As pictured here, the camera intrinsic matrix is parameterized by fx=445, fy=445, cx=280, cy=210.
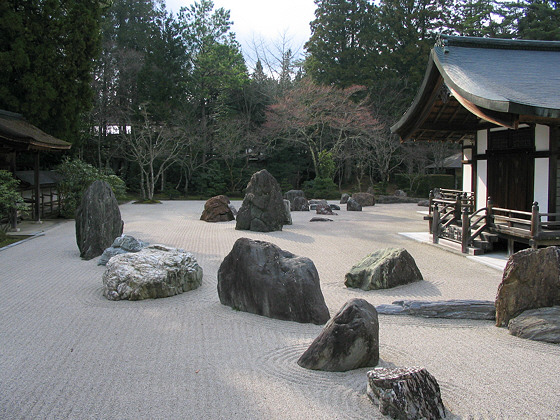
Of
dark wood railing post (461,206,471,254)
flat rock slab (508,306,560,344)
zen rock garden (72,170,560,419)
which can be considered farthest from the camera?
dark wood railing post (461,206,471,254)

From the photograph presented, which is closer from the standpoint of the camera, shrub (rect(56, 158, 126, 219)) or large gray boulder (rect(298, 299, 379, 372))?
large gray boulder (rect(298, 299, 379, 372))

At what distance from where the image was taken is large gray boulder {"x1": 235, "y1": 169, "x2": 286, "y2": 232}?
13008 mm

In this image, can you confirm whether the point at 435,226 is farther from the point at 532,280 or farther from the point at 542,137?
the point at 532,280

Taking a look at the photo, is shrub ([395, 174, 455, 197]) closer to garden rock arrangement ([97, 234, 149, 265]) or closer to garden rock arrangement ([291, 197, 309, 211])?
garden rock arrangement ([291, 197, 309, 211])

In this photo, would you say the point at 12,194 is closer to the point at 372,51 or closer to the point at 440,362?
the point at 440,362

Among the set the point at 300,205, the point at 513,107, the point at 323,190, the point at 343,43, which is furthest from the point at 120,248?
the point at 343,43

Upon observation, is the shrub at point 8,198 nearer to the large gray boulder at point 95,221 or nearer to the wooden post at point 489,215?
the large gray boulder at point 95,221

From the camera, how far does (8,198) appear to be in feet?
38.8

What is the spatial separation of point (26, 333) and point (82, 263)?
3.92 meters

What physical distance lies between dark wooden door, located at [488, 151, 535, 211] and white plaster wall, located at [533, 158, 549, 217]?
0.11 m

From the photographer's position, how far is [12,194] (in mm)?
11727

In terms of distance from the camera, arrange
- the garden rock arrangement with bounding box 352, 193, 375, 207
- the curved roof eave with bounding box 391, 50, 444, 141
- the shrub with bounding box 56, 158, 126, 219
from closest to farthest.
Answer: the curved roof eave with bounding box 391, 50, 444, 141, the shrub with bounding box 56, 158, 126, 219, the garden rock arrangement with bounding box 352, 193, 375, 207

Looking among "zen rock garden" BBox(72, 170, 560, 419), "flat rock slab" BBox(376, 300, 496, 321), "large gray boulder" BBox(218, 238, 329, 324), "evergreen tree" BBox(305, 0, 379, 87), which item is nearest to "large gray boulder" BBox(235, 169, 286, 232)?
"zen rock garden" BBox(72, 170, 560, 419)

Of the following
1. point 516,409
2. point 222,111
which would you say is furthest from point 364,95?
point 516,409
